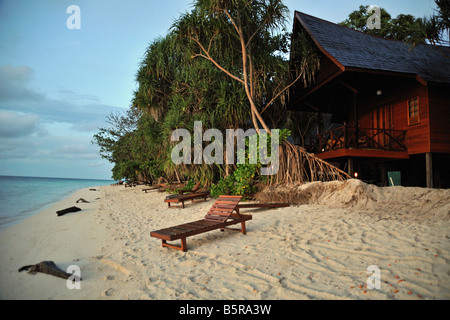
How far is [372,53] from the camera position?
28.9 feet

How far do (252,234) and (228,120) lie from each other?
5620mm

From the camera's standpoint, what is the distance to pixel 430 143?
7879mm

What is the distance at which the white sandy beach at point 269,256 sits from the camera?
7.79 ft

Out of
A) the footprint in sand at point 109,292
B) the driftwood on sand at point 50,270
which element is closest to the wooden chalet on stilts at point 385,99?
the footprint in sand at point 109,292

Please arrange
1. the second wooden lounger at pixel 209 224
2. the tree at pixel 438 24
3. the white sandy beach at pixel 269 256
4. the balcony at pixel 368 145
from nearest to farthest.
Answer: the white sandy beach at pixel 269 256 → the second wooden lounger at pixel 209 224 → the tree at pixel 438 24 → the balcony at pixel 368 145

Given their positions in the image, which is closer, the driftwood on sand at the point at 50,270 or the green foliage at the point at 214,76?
the driftwood on sand at the point at 50,270

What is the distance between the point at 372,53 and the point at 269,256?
29.1ft

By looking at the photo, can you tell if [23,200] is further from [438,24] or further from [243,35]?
[438,24]

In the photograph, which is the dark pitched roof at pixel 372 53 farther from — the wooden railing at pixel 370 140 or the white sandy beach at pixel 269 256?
the white sandy beach at pixel 269 256

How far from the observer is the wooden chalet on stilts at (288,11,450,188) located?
7930 millimetres

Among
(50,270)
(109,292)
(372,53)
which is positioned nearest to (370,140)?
(372,53)

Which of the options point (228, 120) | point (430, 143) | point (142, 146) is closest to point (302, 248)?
point (228, 120)

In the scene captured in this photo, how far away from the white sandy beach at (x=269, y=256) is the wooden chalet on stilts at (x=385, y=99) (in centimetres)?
349

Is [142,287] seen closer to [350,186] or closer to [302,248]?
[302,248]
